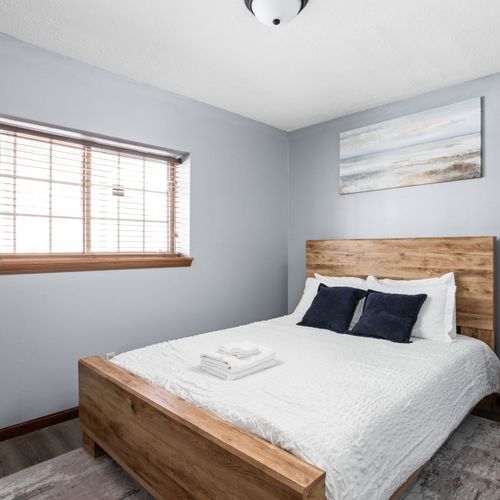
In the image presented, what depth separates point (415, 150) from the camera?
313cm

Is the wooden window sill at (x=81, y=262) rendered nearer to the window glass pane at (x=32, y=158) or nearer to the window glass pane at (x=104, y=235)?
the window glass pane at (x=104, y=235)

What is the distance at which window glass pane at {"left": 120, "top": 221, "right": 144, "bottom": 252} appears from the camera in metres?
2.95

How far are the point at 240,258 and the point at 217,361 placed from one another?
1.85 m

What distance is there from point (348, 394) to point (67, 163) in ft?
7.74

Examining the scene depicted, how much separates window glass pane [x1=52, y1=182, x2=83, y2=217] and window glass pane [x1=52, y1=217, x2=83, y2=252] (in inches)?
2.2

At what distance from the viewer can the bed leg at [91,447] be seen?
2068 mm

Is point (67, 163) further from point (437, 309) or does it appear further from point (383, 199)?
point (437, 309)

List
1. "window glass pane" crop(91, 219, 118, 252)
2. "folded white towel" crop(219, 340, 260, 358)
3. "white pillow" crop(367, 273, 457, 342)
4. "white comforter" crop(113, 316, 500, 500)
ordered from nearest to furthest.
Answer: "white comforter" crop(113, 316, 500, 500) → "folded white towel" crop(219, 340, 260, 358) → "white pillow" crop(367, 273, 457, 342) → "window glass pane" crop(91, 219, 118, 252)

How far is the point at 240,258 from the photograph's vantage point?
12.0 feet

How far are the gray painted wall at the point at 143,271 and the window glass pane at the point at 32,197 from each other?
0.43m

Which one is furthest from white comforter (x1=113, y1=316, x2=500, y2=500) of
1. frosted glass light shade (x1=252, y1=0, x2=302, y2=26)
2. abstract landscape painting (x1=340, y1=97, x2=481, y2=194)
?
frosted glass light shade (x1=252, y1=0, x2=302, y2=26)

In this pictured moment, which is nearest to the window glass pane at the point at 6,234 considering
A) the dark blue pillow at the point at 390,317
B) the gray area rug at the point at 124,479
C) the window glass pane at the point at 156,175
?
the window glass pane at the point at 156,175

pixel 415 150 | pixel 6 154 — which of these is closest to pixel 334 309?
pixel 415 150

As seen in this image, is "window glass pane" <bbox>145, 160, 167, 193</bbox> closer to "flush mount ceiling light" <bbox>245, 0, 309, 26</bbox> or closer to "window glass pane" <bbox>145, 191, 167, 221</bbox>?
"window glass pane" <bbox>145, 191, 167, 221</bbox>
